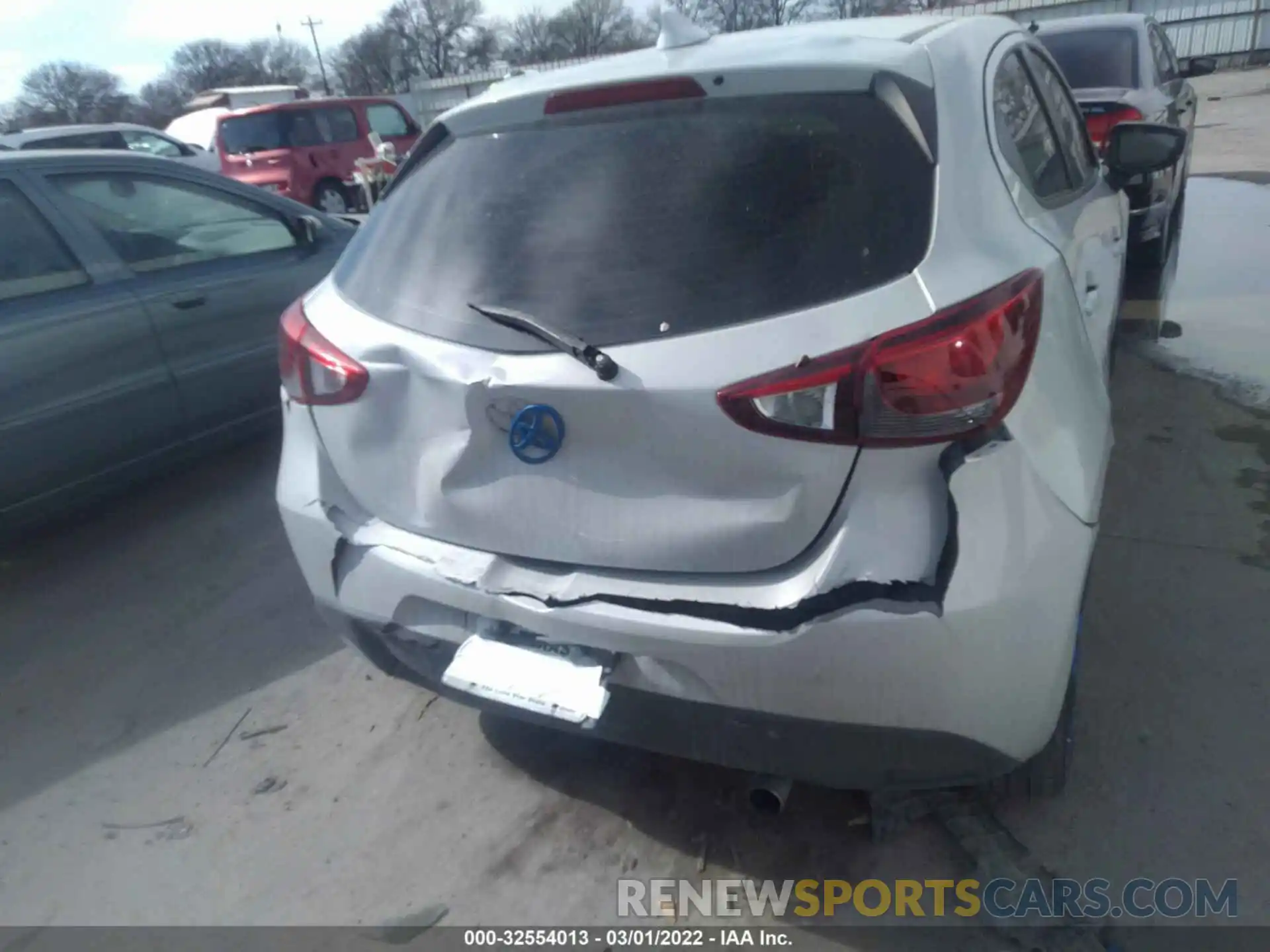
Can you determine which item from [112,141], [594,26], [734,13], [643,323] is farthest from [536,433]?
[594,26]

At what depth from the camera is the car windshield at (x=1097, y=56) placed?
658cm

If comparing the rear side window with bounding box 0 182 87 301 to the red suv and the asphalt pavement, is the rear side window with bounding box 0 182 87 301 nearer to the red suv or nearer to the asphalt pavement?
the asphalt pavement

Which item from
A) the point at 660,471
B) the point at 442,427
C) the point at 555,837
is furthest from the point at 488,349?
the point at 555,837

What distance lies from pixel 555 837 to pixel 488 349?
1.20m

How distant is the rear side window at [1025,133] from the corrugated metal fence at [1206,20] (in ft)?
93.9

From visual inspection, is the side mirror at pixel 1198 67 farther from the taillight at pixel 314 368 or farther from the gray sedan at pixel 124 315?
the taillight at pixel 314 368

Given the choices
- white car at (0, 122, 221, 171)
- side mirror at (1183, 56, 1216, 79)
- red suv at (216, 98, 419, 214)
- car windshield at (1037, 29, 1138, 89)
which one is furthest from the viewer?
red suv at (216, 98, 419, 214)

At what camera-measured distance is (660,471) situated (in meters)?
1.87

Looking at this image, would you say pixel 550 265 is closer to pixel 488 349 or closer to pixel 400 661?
pixel 488 349

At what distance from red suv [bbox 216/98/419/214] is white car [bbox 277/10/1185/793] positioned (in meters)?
14.4

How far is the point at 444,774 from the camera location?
271 cm

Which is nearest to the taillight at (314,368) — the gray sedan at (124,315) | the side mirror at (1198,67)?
the gray sedan at (124,315)

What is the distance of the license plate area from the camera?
1.97 metres

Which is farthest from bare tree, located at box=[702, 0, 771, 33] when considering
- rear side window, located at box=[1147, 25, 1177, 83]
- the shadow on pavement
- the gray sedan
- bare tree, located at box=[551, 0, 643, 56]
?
the shadow on pavement
